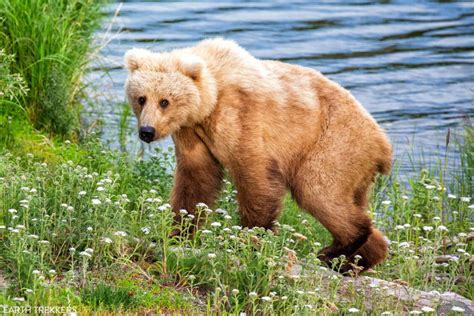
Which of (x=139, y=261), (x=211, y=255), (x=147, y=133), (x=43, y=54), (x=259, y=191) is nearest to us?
(x=211, y=255)

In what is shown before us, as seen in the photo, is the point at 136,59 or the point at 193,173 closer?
the point at 136,59

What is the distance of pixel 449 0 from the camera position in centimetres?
1753

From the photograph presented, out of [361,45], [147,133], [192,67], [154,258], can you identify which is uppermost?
[192,67]

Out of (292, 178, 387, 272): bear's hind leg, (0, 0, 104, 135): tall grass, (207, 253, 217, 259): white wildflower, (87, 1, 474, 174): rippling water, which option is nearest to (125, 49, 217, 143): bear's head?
(292, 178, 387, 272): bear's hind leg

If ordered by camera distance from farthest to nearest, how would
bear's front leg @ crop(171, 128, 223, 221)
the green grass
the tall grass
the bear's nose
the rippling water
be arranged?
1. the rippling water
2. the tall grass
3. bear's front leg @ crop(171, 128, 223, 221)
4. the bear's nose
5. the green grass

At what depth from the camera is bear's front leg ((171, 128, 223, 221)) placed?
7.33 meters

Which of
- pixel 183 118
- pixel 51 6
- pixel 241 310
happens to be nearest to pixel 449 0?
pixel 51 6

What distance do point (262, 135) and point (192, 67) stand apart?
0.64 metres

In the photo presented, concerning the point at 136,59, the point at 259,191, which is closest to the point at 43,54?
the point at 136,59

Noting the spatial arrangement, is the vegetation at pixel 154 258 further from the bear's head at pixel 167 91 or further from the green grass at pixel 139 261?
the bear's head at pixel 167 91

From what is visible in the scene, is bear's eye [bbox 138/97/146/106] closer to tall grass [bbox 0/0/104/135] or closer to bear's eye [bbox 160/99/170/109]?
bear's eye [bbox 160/99/170/109]

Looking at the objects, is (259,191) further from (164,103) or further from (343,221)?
(164,103)

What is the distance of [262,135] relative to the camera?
23.6ft

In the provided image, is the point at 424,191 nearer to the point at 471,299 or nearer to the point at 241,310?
the point at 471,299
